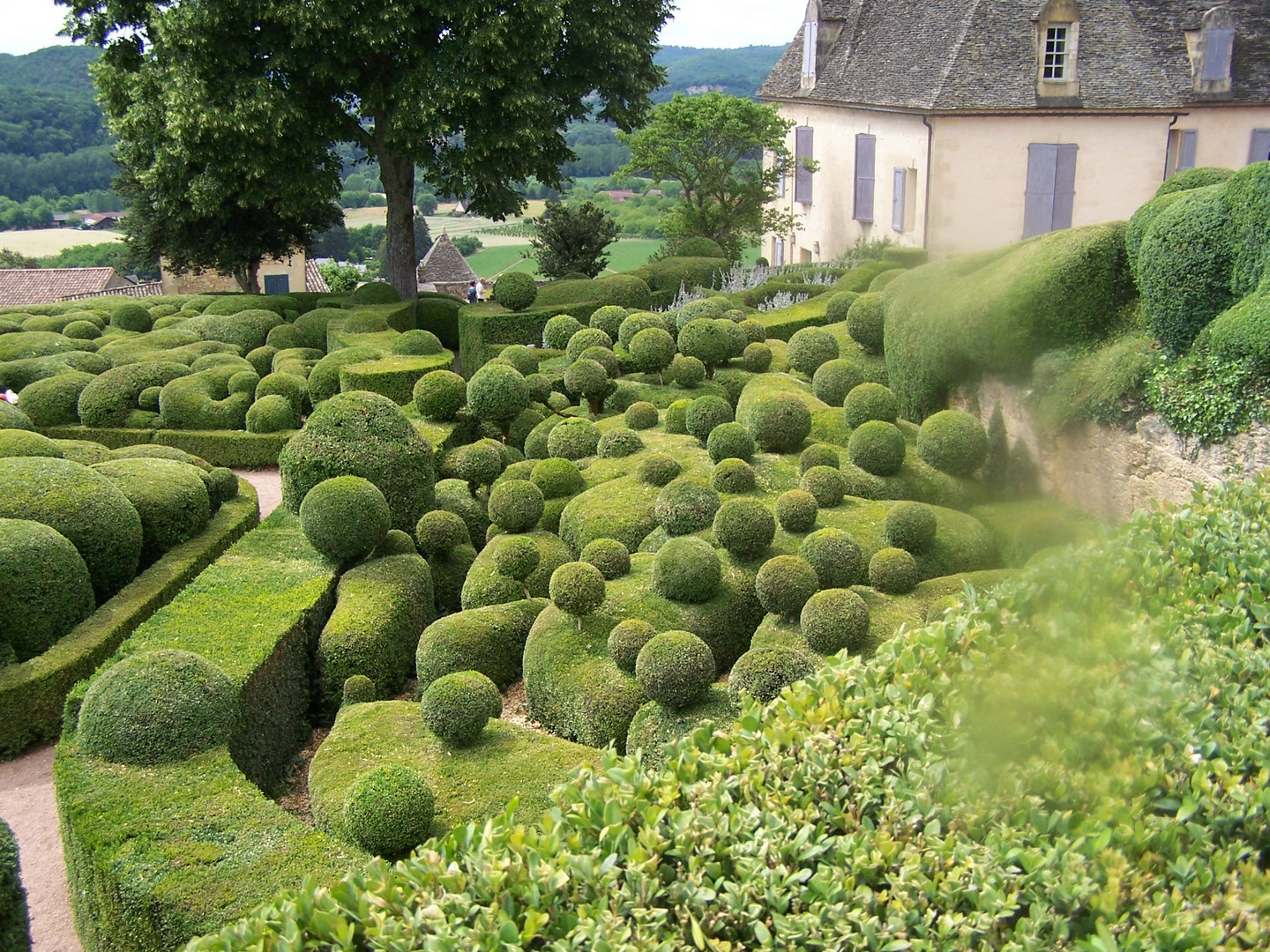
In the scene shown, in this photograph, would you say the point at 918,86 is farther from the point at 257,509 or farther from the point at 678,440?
the point at 257,509

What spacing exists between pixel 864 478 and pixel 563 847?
11.0 metres

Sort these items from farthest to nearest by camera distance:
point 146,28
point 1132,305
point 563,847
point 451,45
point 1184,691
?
point 146,28
point 451,45
point 1132,305
point 1184,691
point 563,847

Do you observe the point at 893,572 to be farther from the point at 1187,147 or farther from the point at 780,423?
the point at 1187,147

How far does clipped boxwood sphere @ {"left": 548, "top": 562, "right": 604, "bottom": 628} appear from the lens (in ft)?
42.2

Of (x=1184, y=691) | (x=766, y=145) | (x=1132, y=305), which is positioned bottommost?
(x=1184, y=691)

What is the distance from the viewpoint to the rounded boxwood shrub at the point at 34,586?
524 inches

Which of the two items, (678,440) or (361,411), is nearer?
(361,411)

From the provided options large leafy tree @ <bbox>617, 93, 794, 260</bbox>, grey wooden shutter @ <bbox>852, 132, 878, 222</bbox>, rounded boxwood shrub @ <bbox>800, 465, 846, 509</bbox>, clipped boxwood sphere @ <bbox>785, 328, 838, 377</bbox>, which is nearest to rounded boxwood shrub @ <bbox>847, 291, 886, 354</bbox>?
clipped boxwood sphere @ <bbox>785, 328, 838, 377</bbox>

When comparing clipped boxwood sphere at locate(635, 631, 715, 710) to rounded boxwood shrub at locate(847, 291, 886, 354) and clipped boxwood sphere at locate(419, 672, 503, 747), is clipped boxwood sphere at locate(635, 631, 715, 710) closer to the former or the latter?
clipped boxwood sphere at locate(419, 672, 503, 747)

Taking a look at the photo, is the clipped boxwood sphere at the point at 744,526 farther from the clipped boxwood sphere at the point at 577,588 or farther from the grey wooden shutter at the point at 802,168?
the grey wooden shutter at the point at 802,168

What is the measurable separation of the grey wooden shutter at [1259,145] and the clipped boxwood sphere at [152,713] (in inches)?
1117

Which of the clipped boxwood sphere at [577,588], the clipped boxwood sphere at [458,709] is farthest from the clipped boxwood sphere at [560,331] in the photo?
the clipped boxwood sphere at [458,709]

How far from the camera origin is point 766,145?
108 ft

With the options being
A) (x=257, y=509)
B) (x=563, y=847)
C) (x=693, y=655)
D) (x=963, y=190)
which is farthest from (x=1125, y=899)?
(x=963, y=190)
